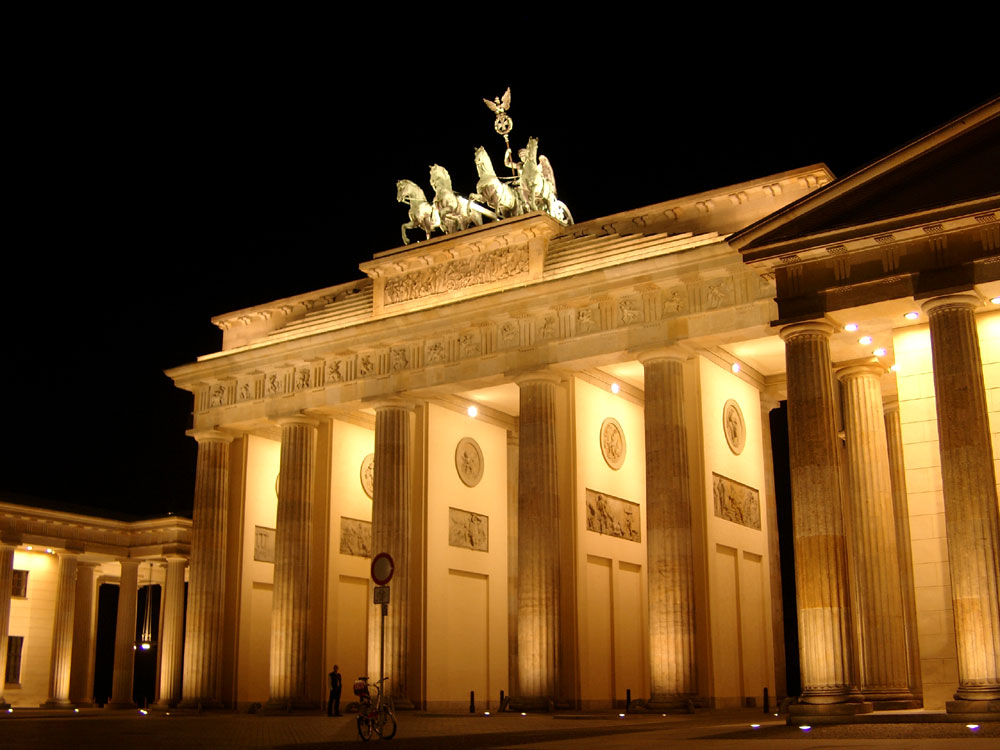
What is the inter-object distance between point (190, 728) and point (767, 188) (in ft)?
63.8

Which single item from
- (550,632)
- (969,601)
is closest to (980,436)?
(969,601)

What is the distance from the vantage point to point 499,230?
112 ft

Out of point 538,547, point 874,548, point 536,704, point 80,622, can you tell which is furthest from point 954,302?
point 80,622

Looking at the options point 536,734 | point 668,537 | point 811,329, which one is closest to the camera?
point 536,734

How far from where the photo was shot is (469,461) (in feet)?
124

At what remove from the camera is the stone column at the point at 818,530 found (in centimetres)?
2203

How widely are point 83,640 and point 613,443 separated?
111 ft

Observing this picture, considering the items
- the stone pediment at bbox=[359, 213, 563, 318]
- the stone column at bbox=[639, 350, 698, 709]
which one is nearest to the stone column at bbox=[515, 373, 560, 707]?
the stone column at bbox=[639, 350, 698, 709]

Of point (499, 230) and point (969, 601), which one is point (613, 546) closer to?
point (499, 230)

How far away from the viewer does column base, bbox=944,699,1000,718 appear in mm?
19156

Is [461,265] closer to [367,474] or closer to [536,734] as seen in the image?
[367,474]

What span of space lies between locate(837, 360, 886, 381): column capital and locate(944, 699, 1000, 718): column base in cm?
1140

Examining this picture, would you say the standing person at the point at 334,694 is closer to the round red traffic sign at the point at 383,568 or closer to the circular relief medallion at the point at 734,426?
the circular relief medallion at the point at 734,426

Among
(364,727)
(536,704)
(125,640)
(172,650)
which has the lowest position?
(536,704)
